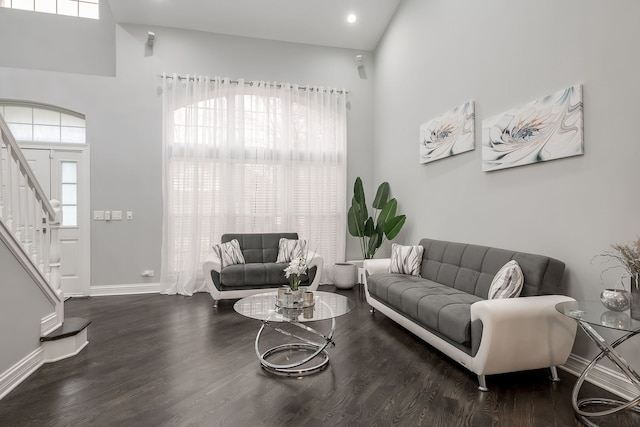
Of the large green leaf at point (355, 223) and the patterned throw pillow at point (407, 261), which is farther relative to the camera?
A: the large green leaf at point (355, 223)

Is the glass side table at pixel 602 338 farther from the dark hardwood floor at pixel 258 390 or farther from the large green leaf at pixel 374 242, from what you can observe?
the large green leaf at pixel 374 242

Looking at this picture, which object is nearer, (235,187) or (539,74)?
(539,74)

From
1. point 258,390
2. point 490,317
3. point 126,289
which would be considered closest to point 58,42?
point 126,289

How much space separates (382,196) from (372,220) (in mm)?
419

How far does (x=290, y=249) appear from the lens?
4.89m

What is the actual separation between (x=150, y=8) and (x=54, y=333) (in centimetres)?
424

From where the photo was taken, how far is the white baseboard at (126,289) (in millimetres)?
4969

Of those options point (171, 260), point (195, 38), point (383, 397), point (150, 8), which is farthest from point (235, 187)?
point (383, 397)

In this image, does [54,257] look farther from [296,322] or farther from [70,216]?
[70,216]

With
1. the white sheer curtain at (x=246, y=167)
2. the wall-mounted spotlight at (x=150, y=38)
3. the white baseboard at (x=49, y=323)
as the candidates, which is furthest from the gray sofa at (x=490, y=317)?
the wall-mounted spotlight at (x=150, y=38)

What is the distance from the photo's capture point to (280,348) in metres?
→ 3.02

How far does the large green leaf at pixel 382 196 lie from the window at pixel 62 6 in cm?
486

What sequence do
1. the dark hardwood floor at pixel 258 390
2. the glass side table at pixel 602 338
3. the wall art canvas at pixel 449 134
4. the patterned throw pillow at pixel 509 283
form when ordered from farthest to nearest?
the wall art canvas at pixel 449 134, the patterned throw pillow at pixel 509 283, the dark hardwood floor at pixel 258 390, the glass side table at pixel 602 338

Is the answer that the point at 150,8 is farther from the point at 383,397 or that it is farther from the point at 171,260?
the point at 383,397
